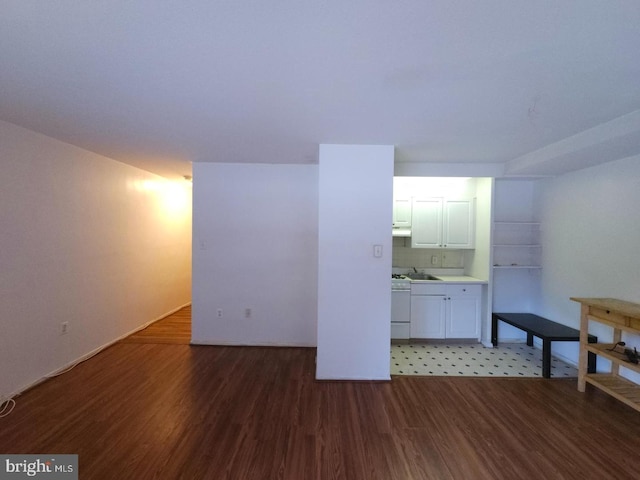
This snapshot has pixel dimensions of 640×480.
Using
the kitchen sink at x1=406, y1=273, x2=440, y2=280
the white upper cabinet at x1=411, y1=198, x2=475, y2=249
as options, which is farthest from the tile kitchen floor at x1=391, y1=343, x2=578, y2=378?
Result: the white upper cabinet at x1=411, y1=198, x2=475, y2=249

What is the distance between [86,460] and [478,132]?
3737 mm

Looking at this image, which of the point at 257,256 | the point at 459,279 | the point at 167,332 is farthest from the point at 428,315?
the point at 167,332

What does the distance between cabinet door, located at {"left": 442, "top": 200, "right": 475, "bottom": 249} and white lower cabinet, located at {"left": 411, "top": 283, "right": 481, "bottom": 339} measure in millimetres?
625

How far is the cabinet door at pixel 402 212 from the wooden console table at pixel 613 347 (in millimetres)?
2006

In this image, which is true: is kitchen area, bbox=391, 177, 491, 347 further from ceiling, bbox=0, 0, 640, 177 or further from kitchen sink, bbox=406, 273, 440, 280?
ceiling, bbox=0, 0, 640, 177

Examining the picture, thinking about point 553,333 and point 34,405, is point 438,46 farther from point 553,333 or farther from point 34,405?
point 34,405

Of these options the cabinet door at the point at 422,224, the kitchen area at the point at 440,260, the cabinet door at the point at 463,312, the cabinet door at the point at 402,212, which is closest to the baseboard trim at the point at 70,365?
the kitchen area at the point at 440,260

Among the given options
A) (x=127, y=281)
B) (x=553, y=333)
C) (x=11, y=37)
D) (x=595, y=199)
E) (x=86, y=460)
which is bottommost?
(x=86, y=460)

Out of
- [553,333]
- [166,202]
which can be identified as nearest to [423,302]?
[553,333]

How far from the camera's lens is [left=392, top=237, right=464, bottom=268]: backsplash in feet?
13.8

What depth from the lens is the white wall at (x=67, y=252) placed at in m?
2.36

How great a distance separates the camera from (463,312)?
371 centimetres

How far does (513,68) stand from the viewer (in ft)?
4.72

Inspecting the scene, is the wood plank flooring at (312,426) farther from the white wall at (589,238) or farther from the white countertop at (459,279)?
the white countertop at (459,279)
